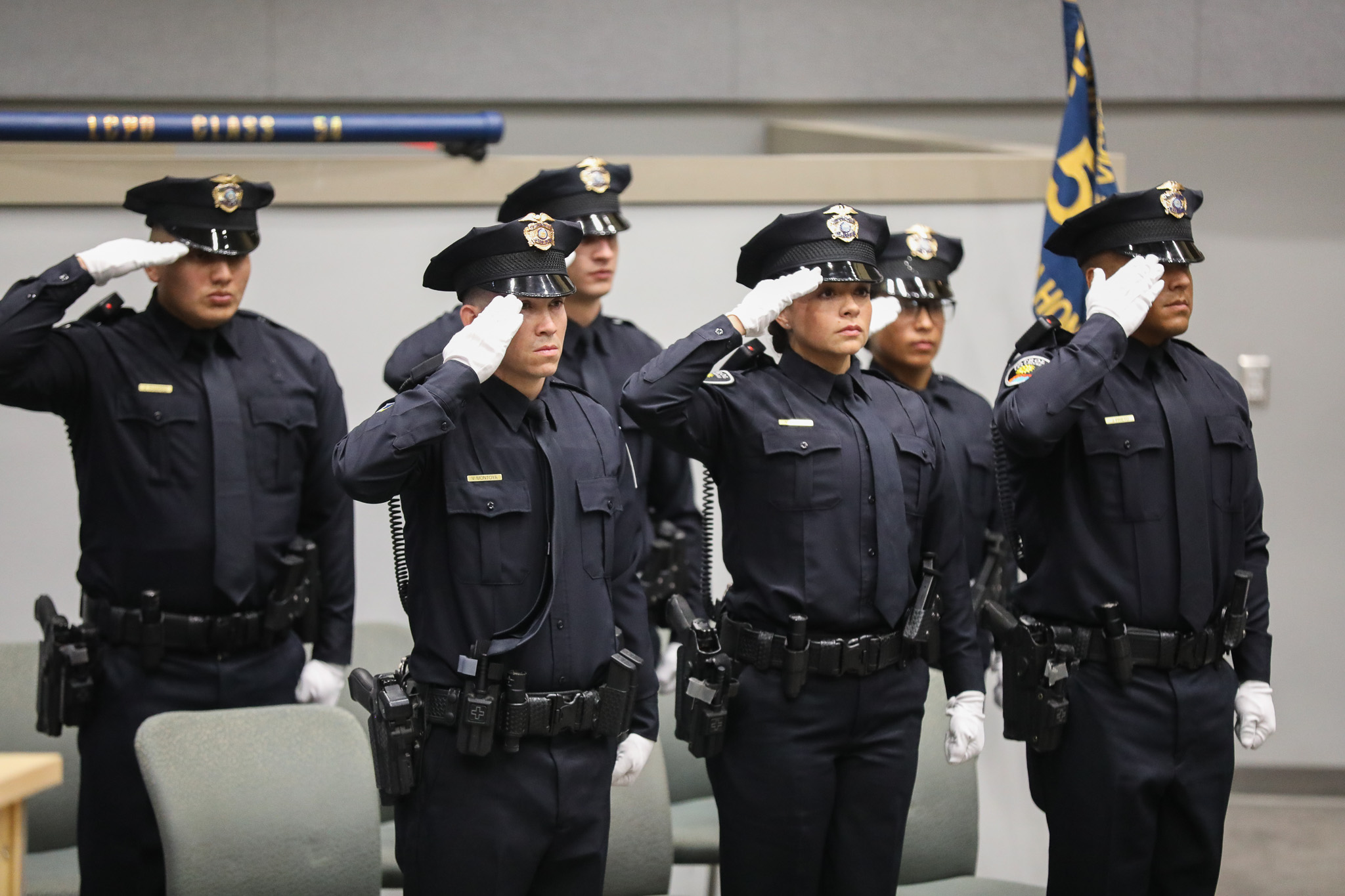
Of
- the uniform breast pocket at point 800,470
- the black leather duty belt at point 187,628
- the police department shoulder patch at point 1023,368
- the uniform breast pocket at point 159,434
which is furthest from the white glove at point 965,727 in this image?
the uniform breast pocket at point 159,434

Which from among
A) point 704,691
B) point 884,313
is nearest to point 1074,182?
point 884,313

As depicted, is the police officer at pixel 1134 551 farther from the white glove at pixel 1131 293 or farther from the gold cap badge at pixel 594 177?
the gold cap badge at pixel 594 177

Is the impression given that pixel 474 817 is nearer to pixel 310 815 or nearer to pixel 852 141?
pixel 310 815

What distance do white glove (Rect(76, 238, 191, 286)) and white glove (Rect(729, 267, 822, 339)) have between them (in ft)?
4.05

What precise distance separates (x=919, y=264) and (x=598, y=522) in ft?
5.17

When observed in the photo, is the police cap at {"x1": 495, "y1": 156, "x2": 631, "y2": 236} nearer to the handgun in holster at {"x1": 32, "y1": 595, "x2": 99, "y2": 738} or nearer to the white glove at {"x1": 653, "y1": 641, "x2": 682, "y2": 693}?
the white glove at {"x1": 653, "y1": 641, "x2": 682, "y2": 693}

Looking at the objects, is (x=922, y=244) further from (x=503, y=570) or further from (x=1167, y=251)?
(x=503, y=570)

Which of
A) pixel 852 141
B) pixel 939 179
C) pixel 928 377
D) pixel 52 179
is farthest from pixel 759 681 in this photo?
pixel 852 141

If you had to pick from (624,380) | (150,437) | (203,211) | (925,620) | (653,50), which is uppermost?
(653,50)

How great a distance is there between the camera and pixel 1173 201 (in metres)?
3.19

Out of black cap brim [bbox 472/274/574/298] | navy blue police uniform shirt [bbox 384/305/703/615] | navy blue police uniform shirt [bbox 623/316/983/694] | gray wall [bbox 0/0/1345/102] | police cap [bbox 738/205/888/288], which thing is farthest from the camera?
gray wall [bbox 0/0/1345/102]

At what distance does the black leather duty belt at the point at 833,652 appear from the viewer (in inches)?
116

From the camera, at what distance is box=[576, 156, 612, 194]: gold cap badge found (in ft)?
12.6

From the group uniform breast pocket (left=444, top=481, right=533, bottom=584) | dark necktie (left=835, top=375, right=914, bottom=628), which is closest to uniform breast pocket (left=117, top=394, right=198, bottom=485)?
uniform breast pocket (left=444, top=481, right=533, bottom=584)
